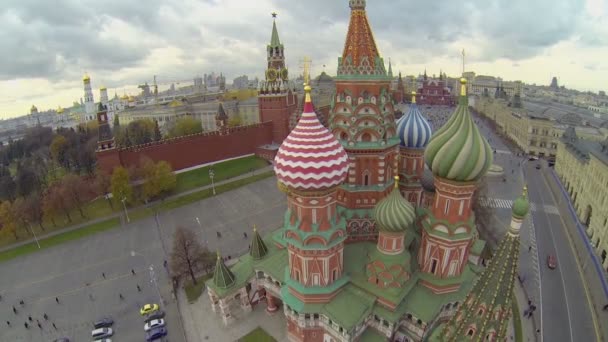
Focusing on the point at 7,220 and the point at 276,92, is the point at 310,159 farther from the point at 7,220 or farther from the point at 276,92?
the point at 276,92

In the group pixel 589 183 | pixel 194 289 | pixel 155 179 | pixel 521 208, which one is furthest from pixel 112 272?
pixel 589 183

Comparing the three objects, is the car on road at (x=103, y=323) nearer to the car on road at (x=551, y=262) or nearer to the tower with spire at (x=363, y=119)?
the tower with spire at (x=363, y=119)

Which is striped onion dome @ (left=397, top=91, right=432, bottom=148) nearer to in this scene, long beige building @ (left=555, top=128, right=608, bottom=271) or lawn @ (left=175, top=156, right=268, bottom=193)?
long beige building @ (left=555, top=128, right=608, bottom=271)

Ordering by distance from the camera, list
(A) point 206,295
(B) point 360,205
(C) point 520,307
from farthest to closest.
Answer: (A) point 206,295, (C) point 520,307, (B) point 360,205

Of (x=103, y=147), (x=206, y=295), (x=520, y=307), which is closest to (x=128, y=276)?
(x=206, y=295)

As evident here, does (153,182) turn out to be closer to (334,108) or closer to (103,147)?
(103,147)

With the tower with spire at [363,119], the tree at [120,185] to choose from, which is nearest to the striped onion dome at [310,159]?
the tower with spire at [363,119]
